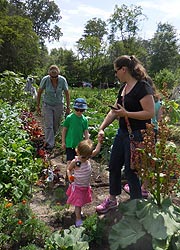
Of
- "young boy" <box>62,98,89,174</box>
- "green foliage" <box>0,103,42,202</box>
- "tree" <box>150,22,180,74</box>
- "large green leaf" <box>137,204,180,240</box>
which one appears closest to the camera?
"large green leaf" <box>137,204,180,240</box>

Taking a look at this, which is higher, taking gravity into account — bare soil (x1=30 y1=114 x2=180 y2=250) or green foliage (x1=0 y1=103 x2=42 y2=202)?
green foliage (x1=0 y1=103 x2=42 y2=202)

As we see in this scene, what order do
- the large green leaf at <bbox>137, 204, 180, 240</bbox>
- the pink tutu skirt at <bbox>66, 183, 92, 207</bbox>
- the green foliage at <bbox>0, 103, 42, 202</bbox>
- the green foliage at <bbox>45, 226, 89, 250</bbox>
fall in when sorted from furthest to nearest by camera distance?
1. the green foliage at <bbox>0, 103, 42, 202</bbox>
2. the pink tutu skirt at <bbox>66, 183, 92, 207</bbox>
3. the green foliage at <bbox>45, 226, 89, 250</bbox>
4. the large green leaf at <bbox>137, 204, 180, 240</bbox>

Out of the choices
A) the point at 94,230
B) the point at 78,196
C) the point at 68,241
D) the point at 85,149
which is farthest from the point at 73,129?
the point at 68,241

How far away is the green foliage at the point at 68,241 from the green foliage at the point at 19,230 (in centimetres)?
32

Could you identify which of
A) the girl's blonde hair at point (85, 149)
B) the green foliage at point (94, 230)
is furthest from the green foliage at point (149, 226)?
the girl's blonde hair at point (85, 149)

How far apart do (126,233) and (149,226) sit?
0.21 metres

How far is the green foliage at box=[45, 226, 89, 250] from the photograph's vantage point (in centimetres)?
266

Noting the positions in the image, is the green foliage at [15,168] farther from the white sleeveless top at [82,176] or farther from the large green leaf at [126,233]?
the large green leaf at [126,233]

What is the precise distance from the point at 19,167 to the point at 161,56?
121 feet

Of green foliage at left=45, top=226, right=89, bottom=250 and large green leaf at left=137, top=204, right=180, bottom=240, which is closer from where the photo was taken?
large green leaf at left=137, top=204, right=180, bottom=240

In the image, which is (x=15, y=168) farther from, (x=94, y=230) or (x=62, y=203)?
(x=94, y=230)

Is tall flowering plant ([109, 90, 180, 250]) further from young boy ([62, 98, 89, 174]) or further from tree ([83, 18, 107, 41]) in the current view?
tree ([83, 18, 107, 41])

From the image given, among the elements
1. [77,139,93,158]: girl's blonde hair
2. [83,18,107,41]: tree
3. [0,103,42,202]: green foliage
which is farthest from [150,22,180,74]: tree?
[77,139,93,158]: girl's blonde hair

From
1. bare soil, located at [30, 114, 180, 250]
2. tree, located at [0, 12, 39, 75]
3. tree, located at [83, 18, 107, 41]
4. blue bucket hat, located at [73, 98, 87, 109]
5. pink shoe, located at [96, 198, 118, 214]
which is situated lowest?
bare soil, located at [30, 114, 180, 250]
